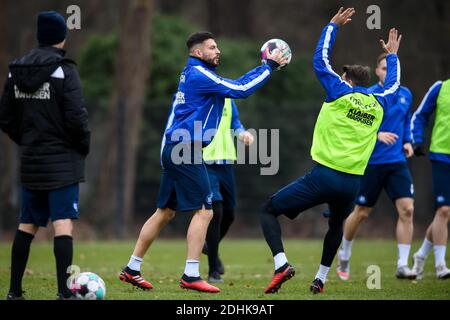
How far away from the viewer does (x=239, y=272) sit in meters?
11.2

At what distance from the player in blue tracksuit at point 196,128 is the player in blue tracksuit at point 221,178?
1523mm

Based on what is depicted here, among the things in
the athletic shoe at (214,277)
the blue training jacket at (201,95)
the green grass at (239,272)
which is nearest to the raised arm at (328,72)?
the blue training jacket at (201,95)

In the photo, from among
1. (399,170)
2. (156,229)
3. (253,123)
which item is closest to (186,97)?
(156,229)

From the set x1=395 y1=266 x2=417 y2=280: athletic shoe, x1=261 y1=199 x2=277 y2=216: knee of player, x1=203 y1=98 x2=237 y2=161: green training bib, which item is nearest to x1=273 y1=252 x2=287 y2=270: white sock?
A: x1=261 y1=199 x2=277 y2=216: knee of player

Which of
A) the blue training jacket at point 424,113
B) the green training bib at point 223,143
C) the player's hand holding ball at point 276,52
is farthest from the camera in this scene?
the blue training jacket at point 424,113

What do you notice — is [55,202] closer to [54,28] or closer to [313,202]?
[54,28]

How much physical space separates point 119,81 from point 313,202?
12118mm

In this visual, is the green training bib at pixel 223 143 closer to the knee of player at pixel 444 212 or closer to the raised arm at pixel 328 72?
the raised arm at pixel 328 72

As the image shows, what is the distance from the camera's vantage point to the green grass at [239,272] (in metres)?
8.20

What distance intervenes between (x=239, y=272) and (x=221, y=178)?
1.60 m

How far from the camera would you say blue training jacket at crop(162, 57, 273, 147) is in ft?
26.8

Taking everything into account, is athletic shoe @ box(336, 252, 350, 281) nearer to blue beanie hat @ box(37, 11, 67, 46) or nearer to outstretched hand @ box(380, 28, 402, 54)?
outstretched hand @ box(380, 28, 402, 54)

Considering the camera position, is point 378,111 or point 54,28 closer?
point 54,28

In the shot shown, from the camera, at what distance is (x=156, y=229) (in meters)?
8.73
